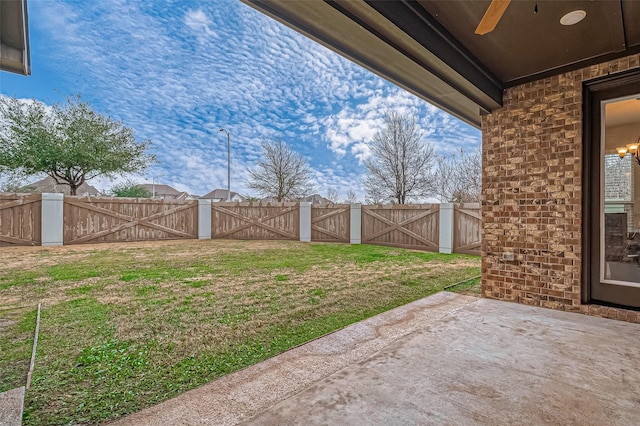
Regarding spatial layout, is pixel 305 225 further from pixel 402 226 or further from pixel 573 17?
pixel 573 17

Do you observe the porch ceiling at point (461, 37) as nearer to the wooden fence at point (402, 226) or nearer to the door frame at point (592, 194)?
the door frame at point (592, 194)

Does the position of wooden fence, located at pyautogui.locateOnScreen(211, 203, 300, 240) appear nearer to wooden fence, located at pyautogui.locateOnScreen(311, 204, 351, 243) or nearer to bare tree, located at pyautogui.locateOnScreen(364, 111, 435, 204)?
wooden fence, located at pyautogui.locateOnScreen(311, 204, 351, 243)

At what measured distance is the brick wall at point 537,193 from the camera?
10.1 ft

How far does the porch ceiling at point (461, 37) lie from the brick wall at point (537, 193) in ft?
0.78

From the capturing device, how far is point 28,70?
2.85 meters

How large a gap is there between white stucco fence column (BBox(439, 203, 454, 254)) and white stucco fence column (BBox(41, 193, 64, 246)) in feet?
34.0

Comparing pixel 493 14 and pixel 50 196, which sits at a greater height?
pixel 493 14

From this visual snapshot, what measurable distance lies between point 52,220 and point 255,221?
5.56m

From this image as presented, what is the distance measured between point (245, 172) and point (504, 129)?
1635 centimetres

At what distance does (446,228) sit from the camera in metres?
8.39

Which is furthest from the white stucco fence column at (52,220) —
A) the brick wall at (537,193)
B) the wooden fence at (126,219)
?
the brick wall at (537,193)

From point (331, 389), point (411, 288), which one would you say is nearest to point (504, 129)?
point (411, 288)

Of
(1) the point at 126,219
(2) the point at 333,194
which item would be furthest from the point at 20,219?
(2) the point at 333,194

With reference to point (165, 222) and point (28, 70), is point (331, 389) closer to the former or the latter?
point (28, 70)
